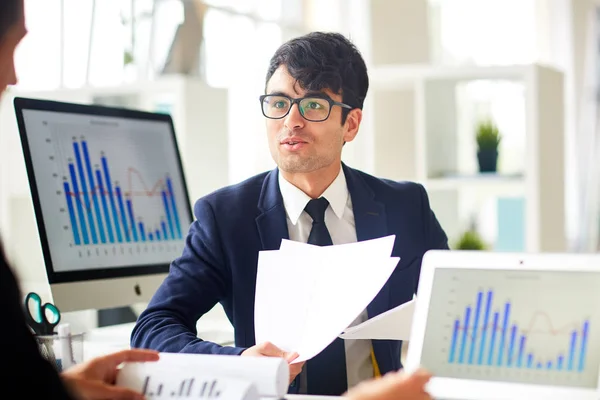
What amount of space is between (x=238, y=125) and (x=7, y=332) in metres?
4.85

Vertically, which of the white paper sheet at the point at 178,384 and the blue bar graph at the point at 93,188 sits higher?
A: the blue bar graph at the point at 93,188

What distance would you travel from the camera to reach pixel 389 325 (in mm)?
1539

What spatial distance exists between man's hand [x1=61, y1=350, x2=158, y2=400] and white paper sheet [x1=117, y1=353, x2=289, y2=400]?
0.05 ft

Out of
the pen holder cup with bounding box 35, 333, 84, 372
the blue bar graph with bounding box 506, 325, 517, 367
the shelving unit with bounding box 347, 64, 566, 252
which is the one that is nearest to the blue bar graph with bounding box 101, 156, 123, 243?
the pen holder cup with bounding box 35, 333, 84, 372

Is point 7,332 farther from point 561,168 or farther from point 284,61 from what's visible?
point 561,168

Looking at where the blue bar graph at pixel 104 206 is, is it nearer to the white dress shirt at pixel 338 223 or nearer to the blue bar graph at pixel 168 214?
the blue bar graph at pixel 168 214

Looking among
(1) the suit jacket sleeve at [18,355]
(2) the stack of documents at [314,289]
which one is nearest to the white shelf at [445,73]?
(2) the stack of documents at [314,289]

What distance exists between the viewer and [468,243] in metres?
3.93

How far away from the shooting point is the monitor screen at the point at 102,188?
2.17 meters

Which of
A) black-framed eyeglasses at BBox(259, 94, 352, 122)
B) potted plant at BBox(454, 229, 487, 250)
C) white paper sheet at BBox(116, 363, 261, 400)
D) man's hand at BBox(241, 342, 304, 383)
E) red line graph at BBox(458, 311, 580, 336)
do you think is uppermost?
black-framed eyeglasses at BBox(259, 94, 352, 122)

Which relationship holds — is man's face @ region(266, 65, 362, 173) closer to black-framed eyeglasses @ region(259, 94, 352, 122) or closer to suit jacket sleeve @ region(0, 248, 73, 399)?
black-framed eyeglasses @ region(259, 94, 352, 122)

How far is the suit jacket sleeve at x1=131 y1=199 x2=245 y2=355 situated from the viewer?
175cm

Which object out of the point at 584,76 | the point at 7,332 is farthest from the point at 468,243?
the point at 584,76

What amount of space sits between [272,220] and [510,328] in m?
0.76
